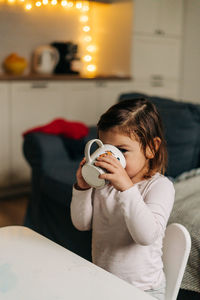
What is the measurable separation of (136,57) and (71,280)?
150 inches

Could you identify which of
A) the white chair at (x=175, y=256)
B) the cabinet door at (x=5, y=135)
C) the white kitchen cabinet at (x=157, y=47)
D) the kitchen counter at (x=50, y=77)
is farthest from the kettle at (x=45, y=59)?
the white chair at (x=175, y=256)

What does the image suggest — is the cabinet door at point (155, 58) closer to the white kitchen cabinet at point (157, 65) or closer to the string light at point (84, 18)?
the white kitchen cabinet at point (157, 65)

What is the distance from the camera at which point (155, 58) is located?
15.3 ft

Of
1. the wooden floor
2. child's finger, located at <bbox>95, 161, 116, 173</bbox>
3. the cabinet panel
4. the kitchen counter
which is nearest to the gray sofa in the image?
the wooden floor

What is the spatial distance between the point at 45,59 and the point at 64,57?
20 cm

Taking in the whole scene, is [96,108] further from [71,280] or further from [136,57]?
[71,280]

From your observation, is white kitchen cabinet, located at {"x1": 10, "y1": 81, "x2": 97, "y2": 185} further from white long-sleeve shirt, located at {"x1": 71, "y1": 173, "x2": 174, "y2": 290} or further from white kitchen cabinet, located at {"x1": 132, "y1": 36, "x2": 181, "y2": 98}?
white long-sleeve shirt, located at {"x1": 71, "y1": 173, "x2": 174, "y2": 290}

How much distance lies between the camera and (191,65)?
16.5 feet

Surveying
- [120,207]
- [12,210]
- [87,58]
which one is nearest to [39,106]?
[12,210]

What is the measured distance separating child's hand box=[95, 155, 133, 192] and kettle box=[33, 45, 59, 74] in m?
3.19

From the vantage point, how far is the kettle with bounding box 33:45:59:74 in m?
4.05

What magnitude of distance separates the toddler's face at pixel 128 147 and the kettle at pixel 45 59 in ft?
9.91

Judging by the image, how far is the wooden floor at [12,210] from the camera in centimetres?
310

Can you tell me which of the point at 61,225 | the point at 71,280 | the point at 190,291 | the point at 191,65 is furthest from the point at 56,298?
the point at 191,65
